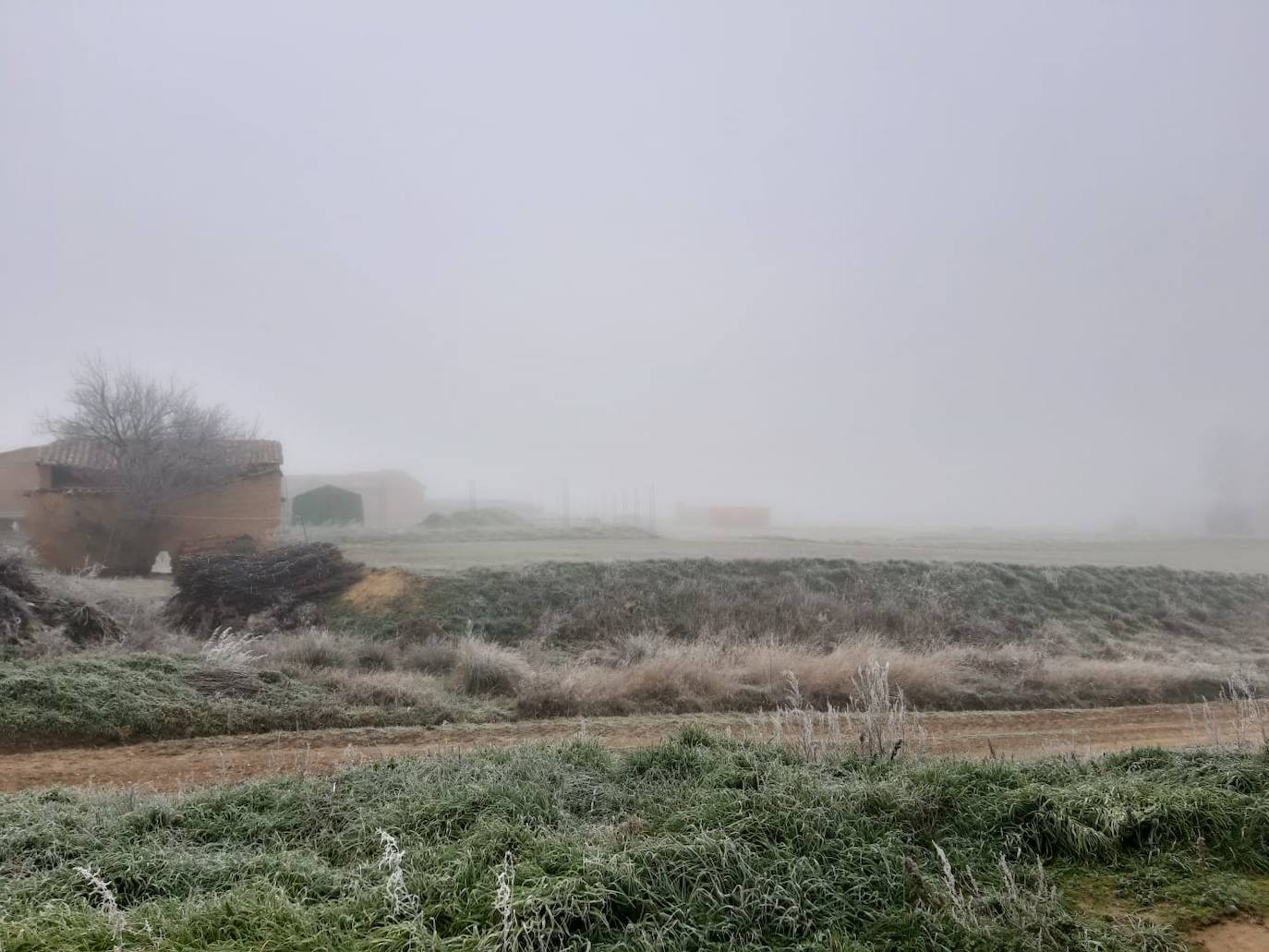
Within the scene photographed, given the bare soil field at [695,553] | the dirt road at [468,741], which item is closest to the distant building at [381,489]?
the bare soil field at [695,553]

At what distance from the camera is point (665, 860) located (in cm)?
410

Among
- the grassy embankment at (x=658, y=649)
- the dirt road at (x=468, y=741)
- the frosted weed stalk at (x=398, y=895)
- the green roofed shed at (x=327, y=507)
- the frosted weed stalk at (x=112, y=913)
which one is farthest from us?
the green roofed shed at (x=327, y=507)

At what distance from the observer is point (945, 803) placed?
16.3 ft

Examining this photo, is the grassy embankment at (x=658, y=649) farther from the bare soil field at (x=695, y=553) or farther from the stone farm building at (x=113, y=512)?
the stone farm building at (x=113, y=512)

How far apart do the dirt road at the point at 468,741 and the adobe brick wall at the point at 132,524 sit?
679 inches

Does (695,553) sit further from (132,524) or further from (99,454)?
(99,454)

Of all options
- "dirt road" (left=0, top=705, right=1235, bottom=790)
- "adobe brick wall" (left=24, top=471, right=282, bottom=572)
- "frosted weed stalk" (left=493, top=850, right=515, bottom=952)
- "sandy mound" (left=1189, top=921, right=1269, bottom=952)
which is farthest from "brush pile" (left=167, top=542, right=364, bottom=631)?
"sandy mound" (left=1189, top=921, right=1269, bottom=952)

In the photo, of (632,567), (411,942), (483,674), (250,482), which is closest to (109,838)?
(411,942)

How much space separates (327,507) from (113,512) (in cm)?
2522

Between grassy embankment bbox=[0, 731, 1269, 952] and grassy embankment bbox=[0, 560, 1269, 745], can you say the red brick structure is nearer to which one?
grassy embankment bbox=[0, 560, 1269, 745]

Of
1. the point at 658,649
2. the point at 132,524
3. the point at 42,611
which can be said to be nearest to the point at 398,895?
the point at 658,649

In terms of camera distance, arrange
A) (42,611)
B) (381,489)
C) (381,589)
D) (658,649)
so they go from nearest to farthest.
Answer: (42,611) → (658,649) → (381,589) → (381,489)

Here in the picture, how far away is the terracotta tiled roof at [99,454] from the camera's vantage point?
24938 millimetres

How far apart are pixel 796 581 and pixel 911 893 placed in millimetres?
17360
